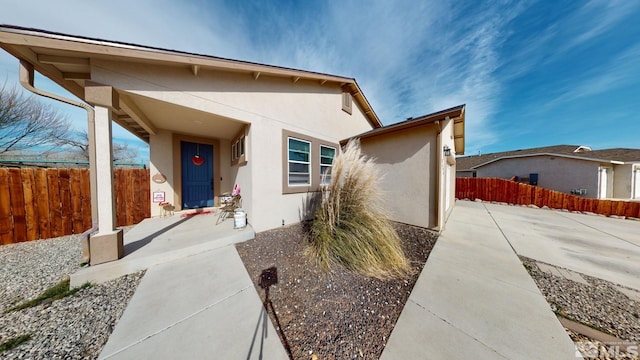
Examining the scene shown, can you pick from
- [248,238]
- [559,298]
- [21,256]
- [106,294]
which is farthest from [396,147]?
[21,256]

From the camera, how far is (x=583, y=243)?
4641mm

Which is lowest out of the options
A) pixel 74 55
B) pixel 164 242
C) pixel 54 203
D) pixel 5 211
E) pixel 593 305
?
pixel 593 305

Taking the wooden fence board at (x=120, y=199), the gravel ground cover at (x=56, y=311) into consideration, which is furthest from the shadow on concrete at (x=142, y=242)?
the wooden fence board at (x=120, y=199)

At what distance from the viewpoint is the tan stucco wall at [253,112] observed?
11.3 ft

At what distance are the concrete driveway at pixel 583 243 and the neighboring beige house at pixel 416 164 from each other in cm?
198

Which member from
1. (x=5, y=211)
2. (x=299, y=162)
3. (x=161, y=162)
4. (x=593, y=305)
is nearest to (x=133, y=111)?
(x=161, y=162)

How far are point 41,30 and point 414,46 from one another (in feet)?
33.3

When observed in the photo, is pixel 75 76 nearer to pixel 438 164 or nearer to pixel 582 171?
pixel 438 164

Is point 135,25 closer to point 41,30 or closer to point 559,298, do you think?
point 41,30

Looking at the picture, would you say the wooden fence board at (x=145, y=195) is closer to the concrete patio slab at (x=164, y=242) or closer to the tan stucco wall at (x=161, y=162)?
the tan stucco wall at (x=161, y=162)

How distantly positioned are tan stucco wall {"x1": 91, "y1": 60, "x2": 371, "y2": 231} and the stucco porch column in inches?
10.7

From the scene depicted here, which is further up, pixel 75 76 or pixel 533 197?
pixel 75 76

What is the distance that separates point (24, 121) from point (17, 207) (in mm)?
10308

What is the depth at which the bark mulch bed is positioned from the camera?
1.86 meters
